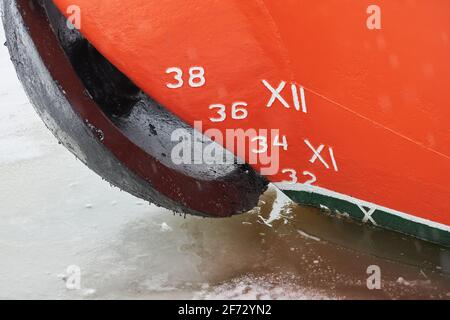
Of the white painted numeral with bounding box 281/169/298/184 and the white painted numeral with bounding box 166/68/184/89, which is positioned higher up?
the white painted numeral with bounding box 166/68/184/89

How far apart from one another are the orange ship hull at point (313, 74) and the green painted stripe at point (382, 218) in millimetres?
82

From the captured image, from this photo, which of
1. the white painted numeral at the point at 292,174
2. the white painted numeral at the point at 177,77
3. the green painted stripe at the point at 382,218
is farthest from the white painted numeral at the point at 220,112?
the green painted stripe at the point at 382,218

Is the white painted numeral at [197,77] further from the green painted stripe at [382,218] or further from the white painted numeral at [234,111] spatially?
the green painted stripe at [382,218]

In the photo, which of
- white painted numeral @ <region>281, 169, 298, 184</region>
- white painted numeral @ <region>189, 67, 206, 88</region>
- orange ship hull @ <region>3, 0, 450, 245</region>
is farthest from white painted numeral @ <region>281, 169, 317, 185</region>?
white painted numeral @ <region>189, 67, 206, 88</region>

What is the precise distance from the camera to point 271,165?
8.84 ft

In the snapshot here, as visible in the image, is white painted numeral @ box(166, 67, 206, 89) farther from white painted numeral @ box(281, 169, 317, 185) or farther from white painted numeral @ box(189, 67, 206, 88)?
white painted numeral @ box(281, 169, 317, 185)

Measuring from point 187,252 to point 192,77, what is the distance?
82 cm

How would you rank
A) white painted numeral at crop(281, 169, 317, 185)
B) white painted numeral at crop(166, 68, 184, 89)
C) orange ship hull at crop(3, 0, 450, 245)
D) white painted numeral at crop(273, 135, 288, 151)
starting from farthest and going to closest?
white painted numeral at crop(281, 169, 317, 185), white painted numeral at crop(273, 135, 288, 151), white painted numeral at crop(166, 68, 184, 89), orange ship hull at crop(3, 0, 450, 245)

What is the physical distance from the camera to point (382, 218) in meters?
2.73

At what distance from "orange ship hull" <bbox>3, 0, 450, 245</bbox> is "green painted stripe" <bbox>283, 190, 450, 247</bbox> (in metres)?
0.08

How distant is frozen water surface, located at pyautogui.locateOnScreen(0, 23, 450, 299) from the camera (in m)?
2.68

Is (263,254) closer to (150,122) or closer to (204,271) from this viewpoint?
(204,271)

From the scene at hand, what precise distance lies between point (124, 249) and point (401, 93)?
1.28 metres

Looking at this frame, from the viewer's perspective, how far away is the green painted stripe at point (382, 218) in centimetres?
267
